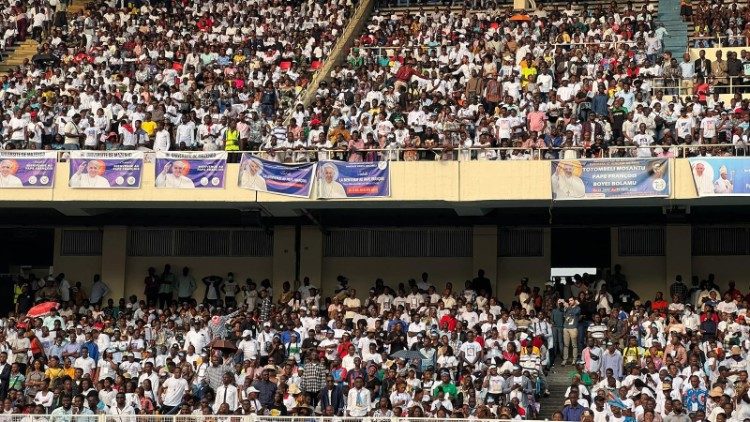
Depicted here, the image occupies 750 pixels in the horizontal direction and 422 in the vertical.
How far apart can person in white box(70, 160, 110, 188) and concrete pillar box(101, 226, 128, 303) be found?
3.90 m

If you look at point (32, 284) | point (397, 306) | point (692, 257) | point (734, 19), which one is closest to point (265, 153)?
point (397, 306)

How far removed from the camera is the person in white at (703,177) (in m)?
30.2

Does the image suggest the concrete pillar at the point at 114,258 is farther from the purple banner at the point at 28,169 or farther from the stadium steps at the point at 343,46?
the stadium steps at the point at 343,46

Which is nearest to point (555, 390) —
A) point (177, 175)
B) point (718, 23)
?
point (177, 175)

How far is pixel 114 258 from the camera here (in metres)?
36.2


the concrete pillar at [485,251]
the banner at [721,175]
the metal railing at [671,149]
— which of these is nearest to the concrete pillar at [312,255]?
the concrete pillar at [485,251]

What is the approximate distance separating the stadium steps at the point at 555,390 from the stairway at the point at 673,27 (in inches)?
432

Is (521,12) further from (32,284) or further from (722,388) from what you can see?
(722,388)

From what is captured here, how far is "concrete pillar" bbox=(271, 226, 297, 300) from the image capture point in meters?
35.5

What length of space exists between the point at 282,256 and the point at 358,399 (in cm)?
989

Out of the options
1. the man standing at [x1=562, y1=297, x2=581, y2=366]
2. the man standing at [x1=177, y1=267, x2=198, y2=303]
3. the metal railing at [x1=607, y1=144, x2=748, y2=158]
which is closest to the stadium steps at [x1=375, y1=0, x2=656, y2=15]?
the metal railing at [x1=607, y1=144, x2=748, y2=158]

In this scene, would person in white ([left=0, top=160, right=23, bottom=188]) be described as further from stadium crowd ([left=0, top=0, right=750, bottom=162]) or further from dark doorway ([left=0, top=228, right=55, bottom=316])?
dark doorway ([left=0, top=228, right=55, bottom=316])

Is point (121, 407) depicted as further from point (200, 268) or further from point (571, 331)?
point (200, 268)

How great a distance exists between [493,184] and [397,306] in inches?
120
